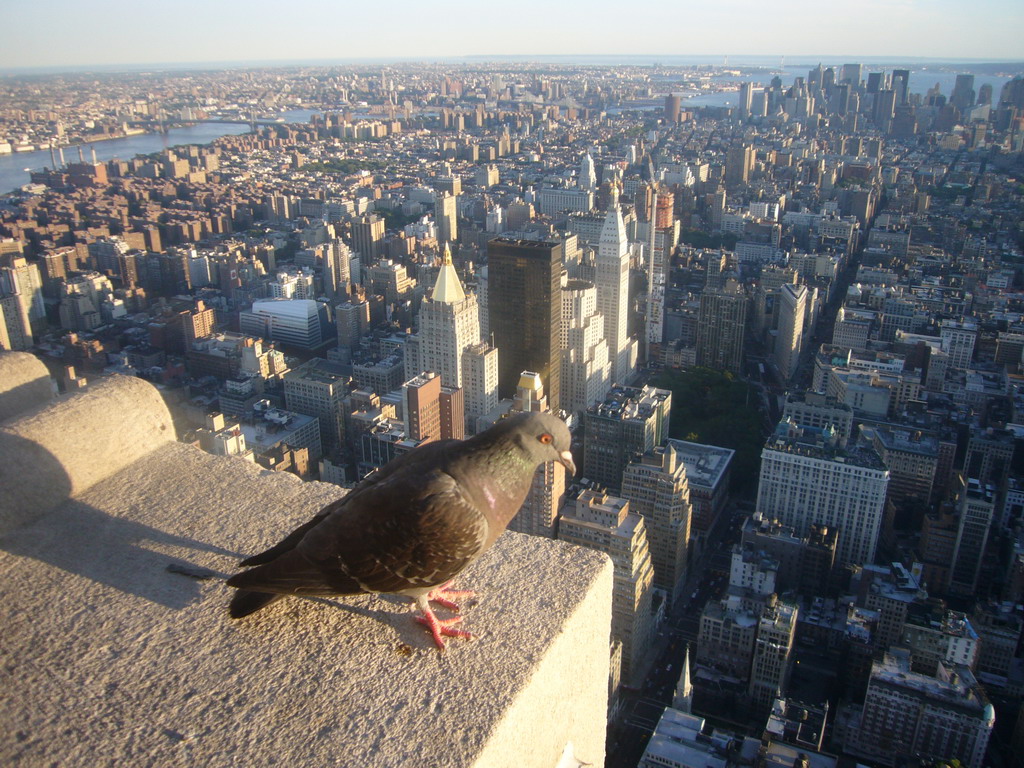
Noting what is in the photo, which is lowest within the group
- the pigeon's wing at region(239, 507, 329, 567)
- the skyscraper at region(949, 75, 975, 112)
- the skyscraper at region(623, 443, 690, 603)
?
the skyscraper at region(623, 443, 690, 603)

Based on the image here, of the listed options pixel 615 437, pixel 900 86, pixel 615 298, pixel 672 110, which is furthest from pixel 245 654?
pixel 900 86

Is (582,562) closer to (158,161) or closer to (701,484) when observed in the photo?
(701,484)

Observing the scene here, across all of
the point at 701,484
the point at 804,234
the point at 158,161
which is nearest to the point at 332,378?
the point at 701,484

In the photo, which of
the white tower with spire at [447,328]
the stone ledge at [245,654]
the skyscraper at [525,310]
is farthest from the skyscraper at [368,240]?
the stone ledge at [245,654]

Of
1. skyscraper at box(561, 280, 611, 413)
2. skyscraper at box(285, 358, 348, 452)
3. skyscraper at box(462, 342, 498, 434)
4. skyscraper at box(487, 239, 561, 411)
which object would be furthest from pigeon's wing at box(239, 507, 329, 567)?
skyscraper at box(561, 280, 611, 413)

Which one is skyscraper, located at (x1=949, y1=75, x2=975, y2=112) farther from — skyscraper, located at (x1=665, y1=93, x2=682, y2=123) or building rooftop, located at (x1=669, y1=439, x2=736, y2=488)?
building rooftop, located at (x1=669, y1=439, x2=736, y2=488)

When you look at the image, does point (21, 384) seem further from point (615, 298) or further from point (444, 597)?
point (615, 298)

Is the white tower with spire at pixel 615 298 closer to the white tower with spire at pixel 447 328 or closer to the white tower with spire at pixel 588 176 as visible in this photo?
the white tower with spire at pixel 447 328
